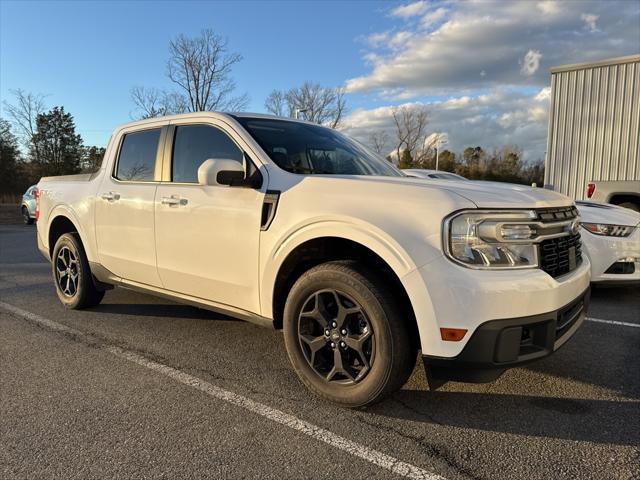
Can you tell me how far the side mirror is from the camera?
3.18m

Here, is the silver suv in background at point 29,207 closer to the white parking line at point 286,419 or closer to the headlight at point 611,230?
the white parking line at point 286,419

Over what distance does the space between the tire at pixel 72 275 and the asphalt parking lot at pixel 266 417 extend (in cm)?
70

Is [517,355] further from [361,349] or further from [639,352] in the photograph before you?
[639,352]

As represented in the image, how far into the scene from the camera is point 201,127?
12.5ft

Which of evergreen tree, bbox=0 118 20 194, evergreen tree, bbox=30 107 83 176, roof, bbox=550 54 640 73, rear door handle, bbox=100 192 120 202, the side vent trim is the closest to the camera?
the side vent trim

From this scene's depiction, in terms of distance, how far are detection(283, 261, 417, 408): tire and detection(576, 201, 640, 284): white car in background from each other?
4.05 metres

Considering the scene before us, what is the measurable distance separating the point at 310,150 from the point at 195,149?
36.8 inches

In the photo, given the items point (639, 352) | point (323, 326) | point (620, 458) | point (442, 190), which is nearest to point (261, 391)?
point (323, 326)

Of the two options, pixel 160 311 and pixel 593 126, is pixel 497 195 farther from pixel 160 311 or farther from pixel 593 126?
pixel 593 126

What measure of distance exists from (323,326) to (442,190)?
1.07m

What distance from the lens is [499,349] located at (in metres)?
2.41

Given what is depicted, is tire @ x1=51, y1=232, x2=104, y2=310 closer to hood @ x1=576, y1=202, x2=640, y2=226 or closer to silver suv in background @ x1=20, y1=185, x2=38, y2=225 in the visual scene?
hood @ x1=576, y1=202, x2=640, y2=226

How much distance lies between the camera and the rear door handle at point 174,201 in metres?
3.65

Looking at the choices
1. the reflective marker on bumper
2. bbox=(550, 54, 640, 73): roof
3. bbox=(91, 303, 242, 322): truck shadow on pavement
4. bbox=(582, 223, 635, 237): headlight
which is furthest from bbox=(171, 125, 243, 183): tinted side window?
bbox=(550, 54, 640, 73): roof
